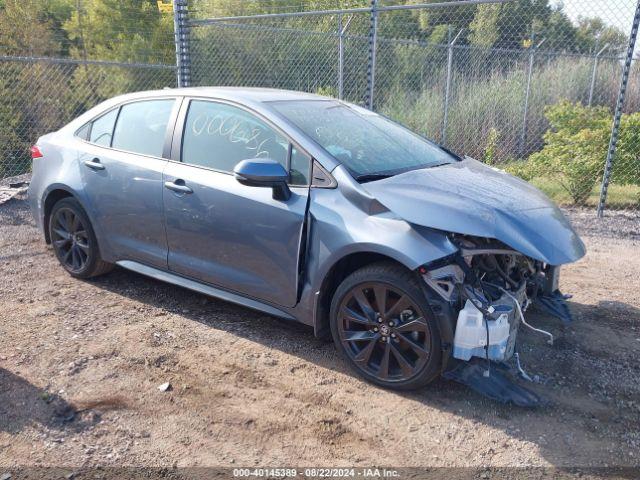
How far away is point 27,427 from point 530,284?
313cm

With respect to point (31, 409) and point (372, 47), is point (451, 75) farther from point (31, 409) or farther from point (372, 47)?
point (31, 409)

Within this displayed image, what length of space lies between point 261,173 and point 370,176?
68 centimetres

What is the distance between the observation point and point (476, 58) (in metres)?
12.5

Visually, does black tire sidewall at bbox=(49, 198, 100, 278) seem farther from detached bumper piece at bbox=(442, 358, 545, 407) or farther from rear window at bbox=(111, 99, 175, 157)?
detached bumper piece at bbox=(442, 358, 545, 407)

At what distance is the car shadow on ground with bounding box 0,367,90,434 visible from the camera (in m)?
3.07

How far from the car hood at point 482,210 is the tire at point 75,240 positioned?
2.64 m

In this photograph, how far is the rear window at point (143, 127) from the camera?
172 inches

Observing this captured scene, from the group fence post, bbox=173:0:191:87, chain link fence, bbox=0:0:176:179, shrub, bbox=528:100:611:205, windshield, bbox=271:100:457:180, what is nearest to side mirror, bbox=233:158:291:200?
windshield, bbox=271:100:457:180

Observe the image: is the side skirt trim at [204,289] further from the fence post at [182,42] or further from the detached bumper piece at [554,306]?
the fence post at [182,42]

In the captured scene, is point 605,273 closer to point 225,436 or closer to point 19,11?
point 225,436

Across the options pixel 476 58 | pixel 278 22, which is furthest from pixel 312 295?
pixel 278 22

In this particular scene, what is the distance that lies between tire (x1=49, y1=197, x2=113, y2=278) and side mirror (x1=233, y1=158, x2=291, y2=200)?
1.97 m

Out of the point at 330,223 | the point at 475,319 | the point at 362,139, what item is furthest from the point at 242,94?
the point at 475,319

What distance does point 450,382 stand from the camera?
11.5 feet
